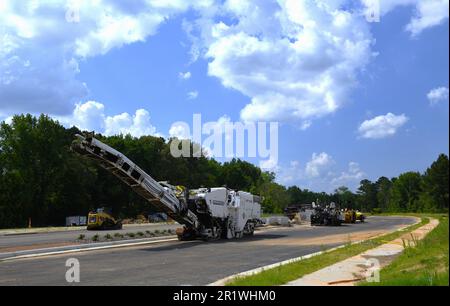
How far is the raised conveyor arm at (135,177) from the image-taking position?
22.5m

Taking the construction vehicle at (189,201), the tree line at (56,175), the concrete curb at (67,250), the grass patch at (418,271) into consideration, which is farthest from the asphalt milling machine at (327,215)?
the grass patch at (418,271)

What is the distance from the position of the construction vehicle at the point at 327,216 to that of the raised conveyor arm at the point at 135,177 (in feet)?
84.3

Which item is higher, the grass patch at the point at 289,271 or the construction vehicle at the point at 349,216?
the construction vehicle at the point at 349,216

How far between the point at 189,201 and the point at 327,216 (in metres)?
25.6

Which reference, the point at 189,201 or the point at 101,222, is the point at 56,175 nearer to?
the point at 101,222

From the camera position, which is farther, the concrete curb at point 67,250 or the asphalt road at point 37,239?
the asphalt road at point 37,239

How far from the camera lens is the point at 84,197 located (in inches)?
2876

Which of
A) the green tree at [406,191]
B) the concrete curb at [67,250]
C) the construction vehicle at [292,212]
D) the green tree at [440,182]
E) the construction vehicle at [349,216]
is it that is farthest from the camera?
the green tree at [406,191]

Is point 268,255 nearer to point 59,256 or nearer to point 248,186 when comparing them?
point 59,256

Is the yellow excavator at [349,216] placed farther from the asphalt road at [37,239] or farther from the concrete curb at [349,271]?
the concrete curb at [349,271]

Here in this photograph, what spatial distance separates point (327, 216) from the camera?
50812 millimetres

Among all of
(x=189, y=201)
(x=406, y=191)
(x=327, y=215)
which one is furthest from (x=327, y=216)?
(x=406, y=191)
